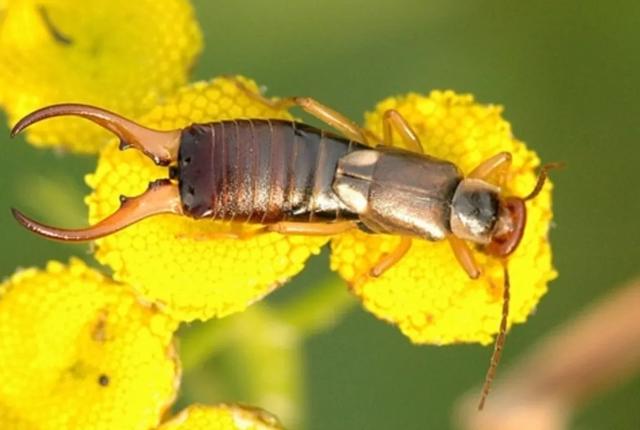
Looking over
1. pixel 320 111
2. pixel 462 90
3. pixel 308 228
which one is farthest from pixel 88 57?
pixel 462 90

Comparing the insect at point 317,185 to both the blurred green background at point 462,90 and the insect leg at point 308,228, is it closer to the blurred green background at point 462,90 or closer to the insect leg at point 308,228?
the insect leg at point 308,228

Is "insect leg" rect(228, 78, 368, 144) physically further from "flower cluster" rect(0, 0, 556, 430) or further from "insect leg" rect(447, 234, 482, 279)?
"insect leg" rect(447, 234, 482, 279)

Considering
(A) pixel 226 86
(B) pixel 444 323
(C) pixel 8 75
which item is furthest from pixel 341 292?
(C) pixel 8 75

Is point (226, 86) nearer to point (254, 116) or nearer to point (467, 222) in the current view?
point (254, 116)

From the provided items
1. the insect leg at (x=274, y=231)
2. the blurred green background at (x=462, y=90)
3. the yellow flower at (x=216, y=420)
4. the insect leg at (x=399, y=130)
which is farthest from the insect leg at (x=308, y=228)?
the blurred green background at (x=462, y=90)

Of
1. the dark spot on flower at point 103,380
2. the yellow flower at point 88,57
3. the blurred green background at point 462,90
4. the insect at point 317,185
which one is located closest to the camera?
the insect at point 317,185

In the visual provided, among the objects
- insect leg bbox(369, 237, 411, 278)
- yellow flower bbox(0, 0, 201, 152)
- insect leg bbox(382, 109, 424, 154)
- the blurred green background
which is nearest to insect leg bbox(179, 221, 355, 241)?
insect leg bbox(369, 237, 411, 278)
